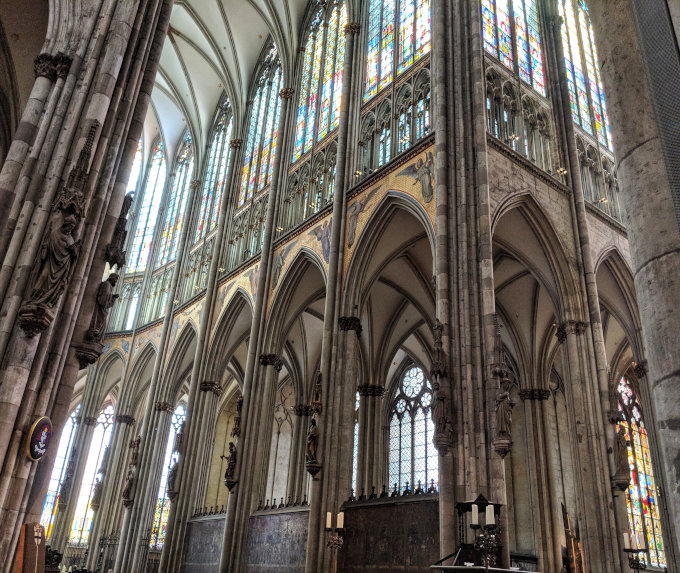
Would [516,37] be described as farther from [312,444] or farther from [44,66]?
[44,66]

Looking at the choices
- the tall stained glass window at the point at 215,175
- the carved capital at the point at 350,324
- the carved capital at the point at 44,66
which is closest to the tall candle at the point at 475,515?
the carved capital at the point at 350,324

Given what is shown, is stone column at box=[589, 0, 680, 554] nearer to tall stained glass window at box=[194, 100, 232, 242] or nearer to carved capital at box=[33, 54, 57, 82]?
carved capital at box=[33, 54, 57, 82]

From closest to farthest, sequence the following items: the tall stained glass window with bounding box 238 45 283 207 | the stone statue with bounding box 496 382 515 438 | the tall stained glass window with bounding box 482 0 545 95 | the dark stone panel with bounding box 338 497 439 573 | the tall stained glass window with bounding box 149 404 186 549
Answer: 1. the stone statue with bounding box 496 382 515 438
2. the dark stone panel with bounding box 338 497 439 573
3. the tall stained glass window with bounding box 482 0 545 95
4. the tall stained glass window with bounding box 238 45 283 207
5. the tall stained glass window with bounding box 149 404 186 549

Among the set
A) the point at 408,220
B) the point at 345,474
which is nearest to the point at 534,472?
the point at 345,474

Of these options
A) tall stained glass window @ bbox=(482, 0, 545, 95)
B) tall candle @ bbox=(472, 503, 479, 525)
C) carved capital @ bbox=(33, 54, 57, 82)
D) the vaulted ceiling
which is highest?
the vaulted ceiling

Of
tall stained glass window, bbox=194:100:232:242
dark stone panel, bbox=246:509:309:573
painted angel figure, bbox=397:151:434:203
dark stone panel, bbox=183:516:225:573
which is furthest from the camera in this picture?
tall stained glass window, bbox=194:100:232:242

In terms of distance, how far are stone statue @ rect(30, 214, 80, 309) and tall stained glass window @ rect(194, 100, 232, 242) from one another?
1602 centimetres

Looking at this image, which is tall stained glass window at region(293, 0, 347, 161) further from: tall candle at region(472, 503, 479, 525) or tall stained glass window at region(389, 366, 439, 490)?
tall candle at region(472, 503, 479, 525)

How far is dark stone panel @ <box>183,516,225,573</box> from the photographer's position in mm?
16656

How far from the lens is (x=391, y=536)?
40.5 feet

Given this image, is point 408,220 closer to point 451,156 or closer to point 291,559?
point 451,156

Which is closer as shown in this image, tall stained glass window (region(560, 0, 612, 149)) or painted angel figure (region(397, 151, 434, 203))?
painted angel figure (region(397, 151, 434, 203))

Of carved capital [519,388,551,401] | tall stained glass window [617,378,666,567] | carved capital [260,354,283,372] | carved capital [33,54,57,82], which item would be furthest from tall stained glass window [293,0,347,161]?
tall stained glass window [617,378,666,567]

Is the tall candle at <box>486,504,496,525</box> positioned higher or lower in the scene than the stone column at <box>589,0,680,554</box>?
lower
